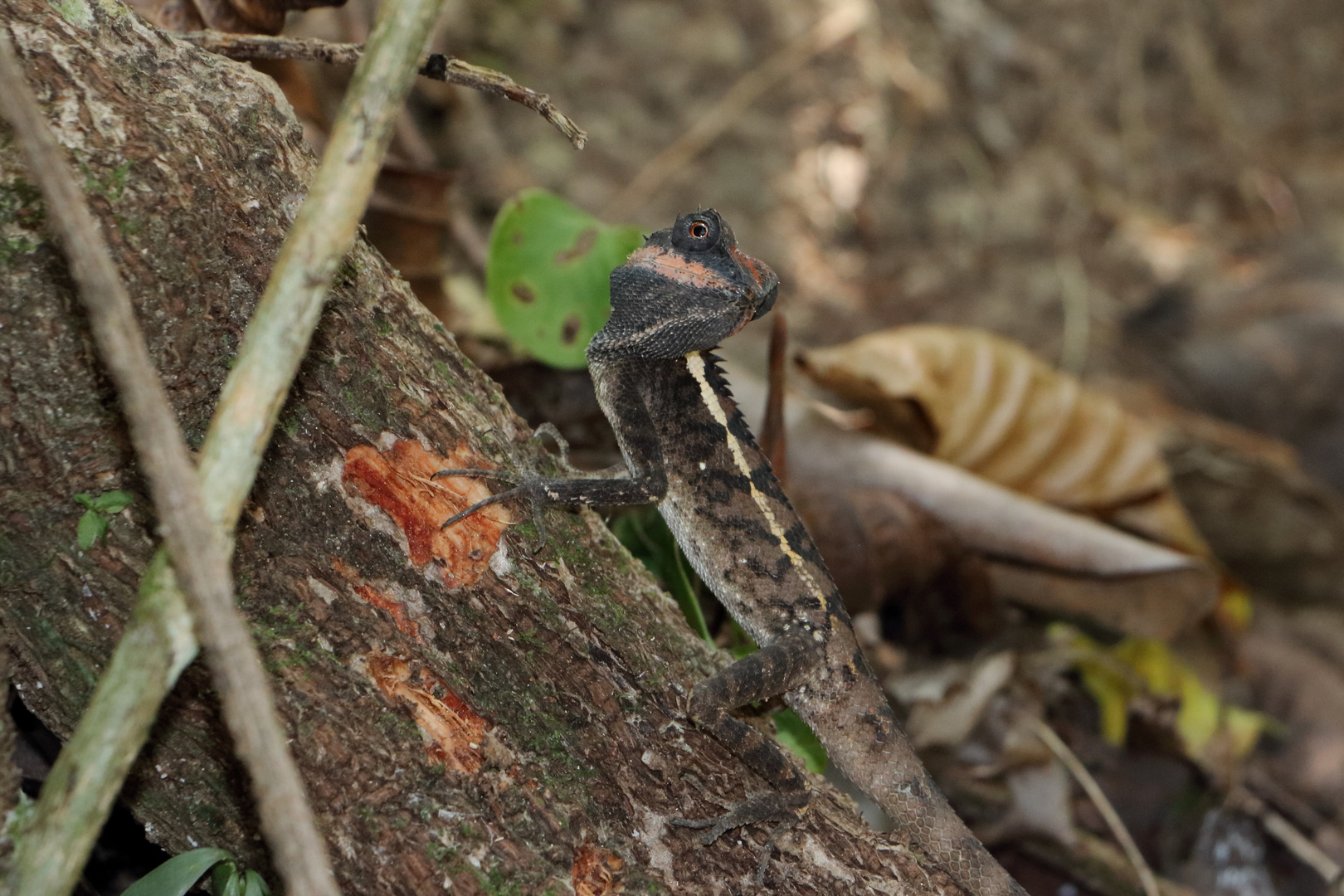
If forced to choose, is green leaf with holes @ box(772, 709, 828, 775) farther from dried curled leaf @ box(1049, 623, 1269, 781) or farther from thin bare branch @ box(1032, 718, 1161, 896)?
dried curled leaf @ box(1049, 623, 1269, 781)

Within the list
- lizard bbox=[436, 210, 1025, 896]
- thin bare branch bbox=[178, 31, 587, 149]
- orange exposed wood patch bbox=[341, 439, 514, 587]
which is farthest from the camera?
lizard bbox=[436, 210, 1025, 896]

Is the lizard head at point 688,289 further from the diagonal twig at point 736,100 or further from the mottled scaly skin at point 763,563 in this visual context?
the diagonal twig at point 736,100

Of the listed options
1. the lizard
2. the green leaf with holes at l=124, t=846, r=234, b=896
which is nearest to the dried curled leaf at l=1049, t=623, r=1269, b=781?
the lizard

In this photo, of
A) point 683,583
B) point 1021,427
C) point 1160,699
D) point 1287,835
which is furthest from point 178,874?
point 1287,835

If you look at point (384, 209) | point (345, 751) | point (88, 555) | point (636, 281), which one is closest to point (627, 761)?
point (345, 751)

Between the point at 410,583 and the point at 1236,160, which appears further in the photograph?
the point at 1236,160

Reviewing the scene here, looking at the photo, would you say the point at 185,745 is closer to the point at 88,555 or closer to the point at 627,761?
the point at 88,555

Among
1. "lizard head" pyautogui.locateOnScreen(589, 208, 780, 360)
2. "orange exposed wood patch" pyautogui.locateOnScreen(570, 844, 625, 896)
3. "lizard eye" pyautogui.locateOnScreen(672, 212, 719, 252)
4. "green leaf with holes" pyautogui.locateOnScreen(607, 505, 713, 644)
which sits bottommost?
"green leaf with holes" pyautogui.locateOnScreen(607, 505, 713, 644)
